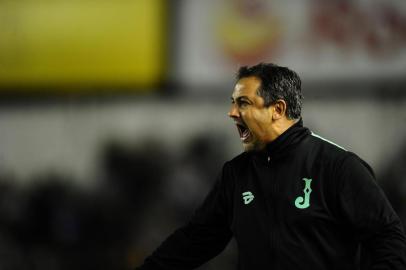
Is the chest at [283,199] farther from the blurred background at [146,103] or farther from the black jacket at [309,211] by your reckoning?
the blurred background at [146,103]

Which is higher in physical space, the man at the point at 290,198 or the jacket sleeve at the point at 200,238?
the man at the point at 290,198

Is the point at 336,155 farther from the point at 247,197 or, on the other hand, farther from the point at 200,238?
the point at 200,238

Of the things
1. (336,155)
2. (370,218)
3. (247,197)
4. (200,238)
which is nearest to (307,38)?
(200,238)

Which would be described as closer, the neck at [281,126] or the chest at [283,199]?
the chest at [283,199]

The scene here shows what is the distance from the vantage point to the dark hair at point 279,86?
2836mm

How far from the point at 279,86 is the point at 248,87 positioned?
0.11 m

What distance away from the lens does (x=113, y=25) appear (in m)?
7.57

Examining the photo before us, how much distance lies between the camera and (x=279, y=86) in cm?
284

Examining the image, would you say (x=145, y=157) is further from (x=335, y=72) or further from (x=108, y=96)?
(x=335, y=72)

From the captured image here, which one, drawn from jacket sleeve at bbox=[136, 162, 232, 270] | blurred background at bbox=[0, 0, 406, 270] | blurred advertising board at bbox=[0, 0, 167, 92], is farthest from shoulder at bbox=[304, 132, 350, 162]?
blurred advertising board at bbox=[0, 0, 167, 92]

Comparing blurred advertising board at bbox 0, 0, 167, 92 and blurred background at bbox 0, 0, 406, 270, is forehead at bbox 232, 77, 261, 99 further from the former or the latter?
blurred advertising board at bbox 0, 0, 167, 92

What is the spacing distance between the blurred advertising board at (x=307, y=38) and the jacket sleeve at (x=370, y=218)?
4.31m

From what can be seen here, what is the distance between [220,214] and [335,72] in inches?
165

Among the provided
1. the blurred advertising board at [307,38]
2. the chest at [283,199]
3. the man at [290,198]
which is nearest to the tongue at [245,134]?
the man at [290,198]
